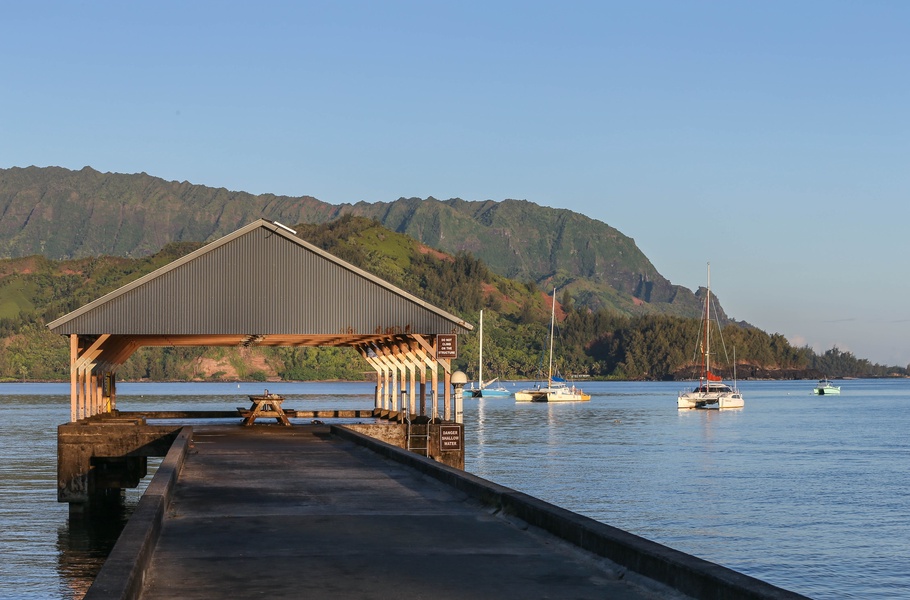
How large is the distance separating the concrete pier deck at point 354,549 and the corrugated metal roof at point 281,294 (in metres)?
11.8

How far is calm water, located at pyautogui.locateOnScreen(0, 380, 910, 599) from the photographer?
23594mm

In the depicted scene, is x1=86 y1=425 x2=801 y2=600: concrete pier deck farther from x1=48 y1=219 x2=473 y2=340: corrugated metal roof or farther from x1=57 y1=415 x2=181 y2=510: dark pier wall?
x1=48 y1=219 x2=473 y2=340: corrugated metal roof

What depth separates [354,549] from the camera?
11.6 m

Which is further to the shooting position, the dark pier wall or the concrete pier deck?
the dark pier wall

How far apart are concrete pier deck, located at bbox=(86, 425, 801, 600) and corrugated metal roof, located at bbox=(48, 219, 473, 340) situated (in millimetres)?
11779

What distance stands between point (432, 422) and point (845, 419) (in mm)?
82840

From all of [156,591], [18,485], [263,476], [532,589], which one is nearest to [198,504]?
[263,476]

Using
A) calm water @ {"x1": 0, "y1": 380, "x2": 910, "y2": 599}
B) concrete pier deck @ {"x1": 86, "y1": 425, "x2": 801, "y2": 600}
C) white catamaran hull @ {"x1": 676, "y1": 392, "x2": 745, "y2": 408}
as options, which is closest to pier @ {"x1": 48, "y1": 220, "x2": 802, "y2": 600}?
concrete pier deck @ {"x1": 86, "y1": 425, "x2": 801, "y2": 600}

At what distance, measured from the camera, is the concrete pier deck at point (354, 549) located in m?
9.37

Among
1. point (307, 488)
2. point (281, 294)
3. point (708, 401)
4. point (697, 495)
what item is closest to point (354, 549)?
point (307, 488)

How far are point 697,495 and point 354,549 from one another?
30.5 metres

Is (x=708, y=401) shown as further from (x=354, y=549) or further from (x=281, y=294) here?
(x=354, y=549)

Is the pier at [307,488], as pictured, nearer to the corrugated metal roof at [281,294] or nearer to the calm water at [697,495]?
the corrugated metal roof at [281,294]

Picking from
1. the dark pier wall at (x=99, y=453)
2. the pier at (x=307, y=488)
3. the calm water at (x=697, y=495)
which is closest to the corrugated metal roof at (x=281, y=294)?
the pier at (x=307, y=488)
